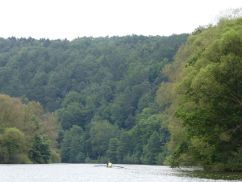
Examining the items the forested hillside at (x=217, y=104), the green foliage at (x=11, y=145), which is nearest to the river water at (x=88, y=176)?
the forested hillside at (x=217, y=104)

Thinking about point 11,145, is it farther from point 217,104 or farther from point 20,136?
point 217,104

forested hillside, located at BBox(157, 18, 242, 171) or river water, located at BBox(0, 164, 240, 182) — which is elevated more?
forested hillside, located at BBox(157, 18, 242, 171)

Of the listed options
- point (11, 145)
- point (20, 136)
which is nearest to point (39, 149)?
point (20, 136)

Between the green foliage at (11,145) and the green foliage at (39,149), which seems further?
the green foliage at (39,149)

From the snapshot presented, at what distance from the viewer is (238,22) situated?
7619 cm

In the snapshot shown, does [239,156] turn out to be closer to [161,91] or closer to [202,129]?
[202,129]

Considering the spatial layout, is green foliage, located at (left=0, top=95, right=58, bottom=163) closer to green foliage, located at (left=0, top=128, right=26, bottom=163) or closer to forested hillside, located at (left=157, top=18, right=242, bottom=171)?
green foliage, located at (left=0, top=128, right=26, bottom=163)

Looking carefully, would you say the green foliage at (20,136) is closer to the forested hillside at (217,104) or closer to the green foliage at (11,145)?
the green foliage at (11,145)

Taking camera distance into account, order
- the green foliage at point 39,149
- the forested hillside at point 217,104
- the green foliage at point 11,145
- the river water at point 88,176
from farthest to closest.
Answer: the green foliage at point 39,149, the green foliage at point 11,145, the forested hillside at point 217,104, the river water at point 88,176

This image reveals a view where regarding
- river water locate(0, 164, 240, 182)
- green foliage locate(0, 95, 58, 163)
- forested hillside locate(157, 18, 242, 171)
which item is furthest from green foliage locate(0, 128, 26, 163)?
forested hillside locate(157, 18, 242, 171)

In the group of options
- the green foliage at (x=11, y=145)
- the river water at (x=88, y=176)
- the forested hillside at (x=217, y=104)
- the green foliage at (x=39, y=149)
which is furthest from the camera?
the green foliage at (x=39, y=149)

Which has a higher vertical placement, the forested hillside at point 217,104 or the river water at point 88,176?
the forested hillside at point 217,104

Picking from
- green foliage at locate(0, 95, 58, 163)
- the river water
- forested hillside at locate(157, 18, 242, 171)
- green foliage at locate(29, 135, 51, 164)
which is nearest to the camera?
the river water

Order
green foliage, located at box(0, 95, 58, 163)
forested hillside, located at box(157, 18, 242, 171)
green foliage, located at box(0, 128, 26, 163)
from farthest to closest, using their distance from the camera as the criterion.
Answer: green foliage, located at box(0, 95, 58, 163), green foliage, located at box(0, 128, 26, 163), forested hillside, located at box(157, 18, 242, 171)
